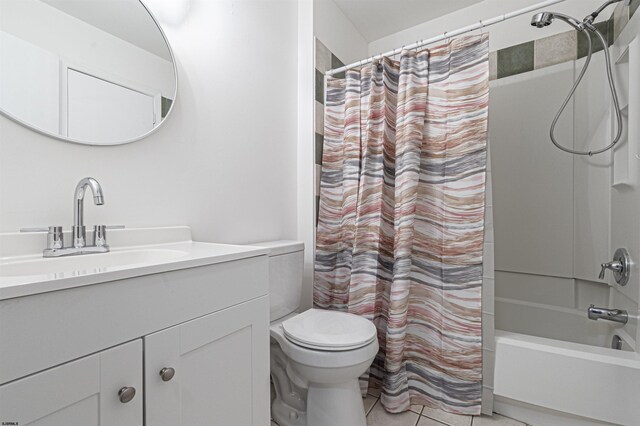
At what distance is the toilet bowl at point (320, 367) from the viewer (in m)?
1.20

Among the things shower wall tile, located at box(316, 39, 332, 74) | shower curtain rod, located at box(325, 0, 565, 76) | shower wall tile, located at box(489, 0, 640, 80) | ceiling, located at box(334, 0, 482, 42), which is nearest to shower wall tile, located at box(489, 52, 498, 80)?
shower wall tile, located at box(489, 0, 640, 80)

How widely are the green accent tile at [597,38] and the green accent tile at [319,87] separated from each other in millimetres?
1524

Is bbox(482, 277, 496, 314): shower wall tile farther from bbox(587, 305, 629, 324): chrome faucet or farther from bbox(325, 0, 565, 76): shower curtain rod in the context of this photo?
bbox(325, 0, 565, 76): shower curtain rod

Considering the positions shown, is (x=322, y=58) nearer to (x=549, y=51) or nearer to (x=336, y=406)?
(x=549, y=51)

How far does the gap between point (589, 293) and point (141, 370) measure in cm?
220

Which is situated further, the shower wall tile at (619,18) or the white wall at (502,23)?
the white wall at (502,23)

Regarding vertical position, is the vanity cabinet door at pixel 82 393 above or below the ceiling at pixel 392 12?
below

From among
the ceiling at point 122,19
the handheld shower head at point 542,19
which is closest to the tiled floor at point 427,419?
the ceiling at point 122,19

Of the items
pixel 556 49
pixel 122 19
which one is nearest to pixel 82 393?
pixel 122 19

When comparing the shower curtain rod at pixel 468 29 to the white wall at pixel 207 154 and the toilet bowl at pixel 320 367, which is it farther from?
the toilet bowl at pixel 320 367

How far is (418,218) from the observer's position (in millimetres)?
1591

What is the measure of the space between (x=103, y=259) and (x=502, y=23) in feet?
8.49

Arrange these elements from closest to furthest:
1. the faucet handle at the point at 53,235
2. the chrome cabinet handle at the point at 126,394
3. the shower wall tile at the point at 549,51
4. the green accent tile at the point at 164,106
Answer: the chrome cabinet handle at the point at 126,394 < the faucet handle at the point at 53,235 < the green accent tile at the point at 164,106 < the shower wall tile at the point at 549,51

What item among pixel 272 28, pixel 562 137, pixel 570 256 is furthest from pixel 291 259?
pixel 562 137
